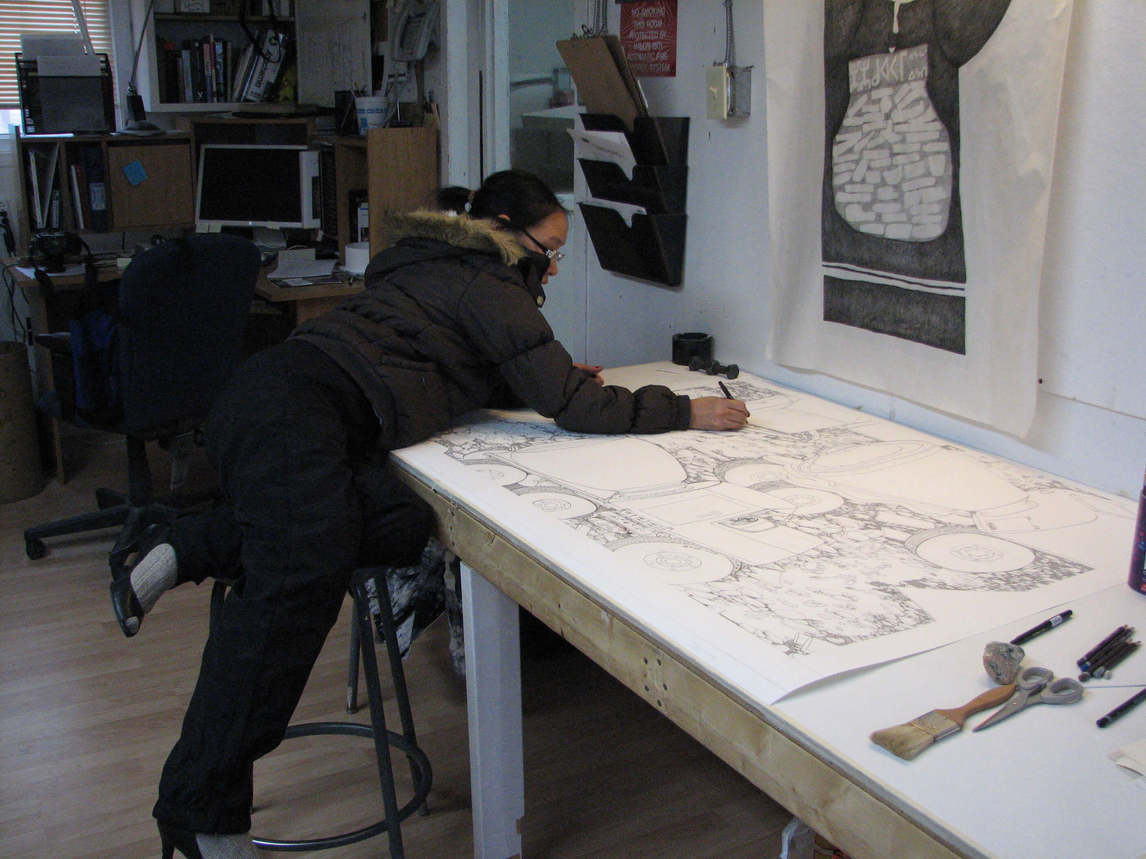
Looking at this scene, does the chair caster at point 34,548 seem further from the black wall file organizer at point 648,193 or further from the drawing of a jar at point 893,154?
the drawing of a jar at point 893,154

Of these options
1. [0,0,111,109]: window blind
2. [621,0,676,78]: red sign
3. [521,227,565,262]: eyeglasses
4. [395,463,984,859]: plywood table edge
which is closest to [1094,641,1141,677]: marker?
[395,463,984,859]: plywood table edge

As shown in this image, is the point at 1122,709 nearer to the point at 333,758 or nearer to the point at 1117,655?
the point at 1117,655

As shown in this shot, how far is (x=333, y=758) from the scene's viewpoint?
2227 mm

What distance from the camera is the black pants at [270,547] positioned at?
1573 mm

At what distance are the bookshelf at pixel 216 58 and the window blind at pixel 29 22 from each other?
0.17 metres

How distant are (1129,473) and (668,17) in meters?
1.44

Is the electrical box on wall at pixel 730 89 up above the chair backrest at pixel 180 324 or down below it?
above

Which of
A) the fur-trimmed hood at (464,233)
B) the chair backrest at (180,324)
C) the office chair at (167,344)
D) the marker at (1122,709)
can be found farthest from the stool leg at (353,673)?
the marker at (1122,709)

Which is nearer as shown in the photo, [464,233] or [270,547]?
[270,547]

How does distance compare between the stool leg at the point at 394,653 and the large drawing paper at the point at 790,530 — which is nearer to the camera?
the large drawing paper at the point at 790,530

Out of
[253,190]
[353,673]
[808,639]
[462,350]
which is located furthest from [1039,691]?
[253,190]

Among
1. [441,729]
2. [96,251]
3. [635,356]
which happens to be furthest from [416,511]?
[96,251]

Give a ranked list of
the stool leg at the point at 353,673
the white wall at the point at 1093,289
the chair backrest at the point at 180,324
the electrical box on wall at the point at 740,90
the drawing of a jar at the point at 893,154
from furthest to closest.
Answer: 1. the chair backrest at the point at 180,324
2. the stool leg at the point at 353,673
3. the electrical box on wall at the point at 740,90
4. the drawing of a jar at the point at 893,154
5. the white wall at the point at 1093,289

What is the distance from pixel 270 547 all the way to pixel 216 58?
315 cm
